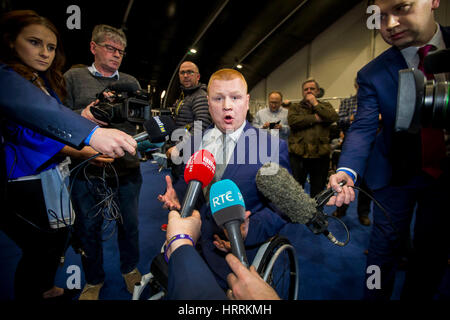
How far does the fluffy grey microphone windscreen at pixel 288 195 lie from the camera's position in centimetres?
82

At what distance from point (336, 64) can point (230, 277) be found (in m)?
9.74

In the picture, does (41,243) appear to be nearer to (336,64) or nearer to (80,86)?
(80,86)

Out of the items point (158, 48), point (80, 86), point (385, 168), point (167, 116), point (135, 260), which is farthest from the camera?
point (158, 48)

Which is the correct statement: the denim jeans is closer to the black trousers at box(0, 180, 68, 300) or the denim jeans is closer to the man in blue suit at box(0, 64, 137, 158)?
the black trousers at box(0, 180, 68, 300)

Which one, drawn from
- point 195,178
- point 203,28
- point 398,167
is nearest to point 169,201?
point 195,178

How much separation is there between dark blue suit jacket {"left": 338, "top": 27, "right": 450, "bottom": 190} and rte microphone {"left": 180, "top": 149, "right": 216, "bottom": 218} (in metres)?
0.82

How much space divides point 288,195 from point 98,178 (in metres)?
1.37

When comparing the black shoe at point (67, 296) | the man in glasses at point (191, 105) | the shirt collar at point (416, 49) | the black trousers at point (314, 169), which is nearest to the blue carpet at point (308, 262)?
the black shoe at point (67, 296)

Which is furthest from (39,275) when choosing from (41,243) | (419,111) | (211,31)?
(211,31)

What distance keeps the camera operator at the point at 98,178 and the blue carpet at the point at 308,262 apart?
1.19 ft

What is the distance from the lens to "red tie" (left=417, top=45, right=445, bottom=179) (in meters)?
1.00

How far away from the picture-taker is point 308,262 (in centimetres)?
211

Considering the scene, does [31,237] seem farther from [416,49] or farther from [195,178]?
[416,49]

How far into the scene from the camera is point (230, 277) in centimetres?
60
